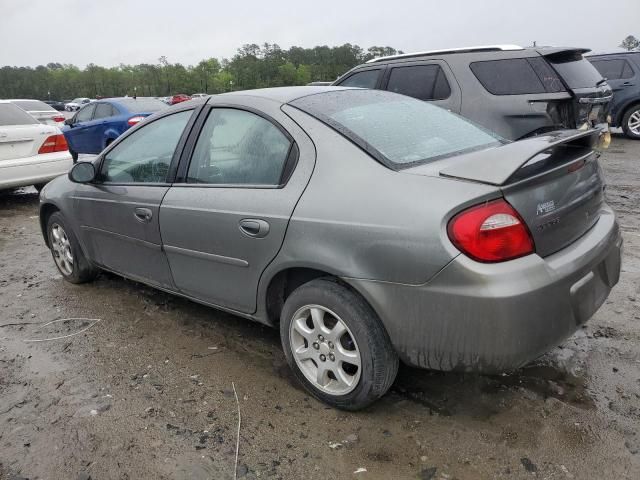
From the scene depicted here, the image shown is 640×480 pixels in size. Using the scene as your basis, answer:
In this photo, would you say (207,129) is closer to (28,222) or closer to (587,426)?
(587,426)

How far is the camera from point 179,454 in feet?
7.84

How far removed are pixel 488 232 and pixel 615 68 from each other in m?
11.9

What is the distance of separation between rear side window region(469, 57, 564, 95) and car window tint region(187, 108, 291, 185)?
3961 mm

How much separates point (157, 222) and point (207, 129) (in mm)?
644

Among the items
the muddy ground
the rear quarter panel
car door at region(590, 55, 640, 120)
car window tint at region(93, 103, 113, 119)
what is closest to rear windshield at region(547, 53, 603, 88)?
the muddy ground

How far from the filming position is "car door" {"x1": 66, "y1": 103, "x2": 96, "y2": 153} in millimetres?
11875

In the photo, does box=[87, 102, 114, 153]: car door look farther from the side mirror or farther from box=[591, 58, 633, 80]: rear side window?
box=[591, 58, 633, 80]: rear side window

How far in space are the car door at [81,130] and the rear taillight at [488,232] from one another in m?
11.3

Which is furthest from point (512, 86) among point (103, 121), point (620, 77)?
point (103, 121)

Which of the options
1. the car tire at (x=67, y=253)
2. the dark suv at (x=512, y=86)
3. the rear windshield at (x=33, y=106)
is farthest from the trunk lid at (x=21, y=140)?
the rear windshield at (x=33, y=106)

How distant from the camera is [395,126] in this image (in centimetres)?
284

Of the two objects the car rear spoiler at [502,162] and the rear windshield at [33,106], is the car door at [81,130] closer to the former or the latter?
the rear windshield at [33,106]

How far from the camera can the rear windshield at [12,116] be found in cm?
757

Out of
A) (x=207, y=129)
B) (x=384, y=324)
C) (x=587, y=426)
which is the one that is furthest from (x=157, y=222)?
(x=587, y=426)
